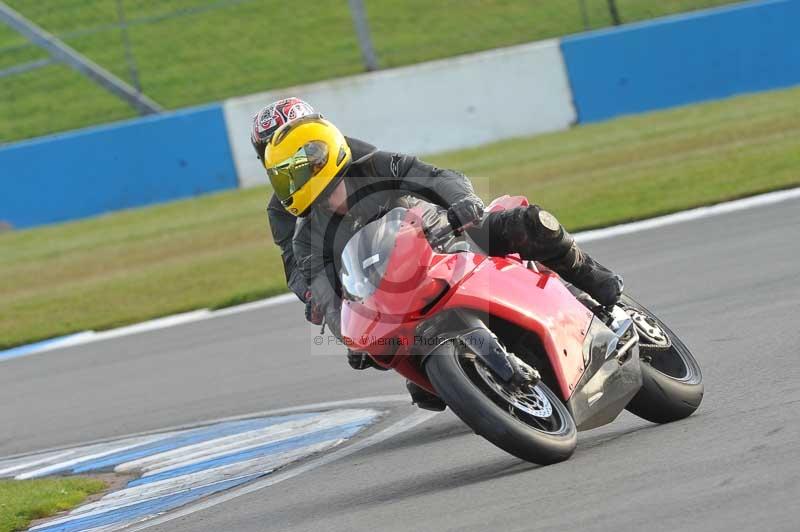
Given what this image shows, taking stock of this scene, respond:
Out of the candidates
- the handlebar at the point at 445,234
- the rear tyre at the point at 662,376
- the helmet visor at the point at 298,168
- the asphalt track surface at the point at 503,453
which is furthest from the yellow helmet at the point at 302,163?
the rear tyre at the point at 662,376

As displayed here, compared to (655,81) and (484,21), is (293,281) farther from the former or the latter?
(484,21)

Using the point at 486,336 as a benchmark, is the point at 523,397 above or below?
below

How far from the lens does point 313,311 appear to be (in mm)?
5879

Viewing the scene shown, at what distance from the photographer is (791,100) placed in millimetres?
19141

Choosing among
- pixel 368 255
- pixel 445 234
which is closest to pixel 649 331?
pixel 445 234

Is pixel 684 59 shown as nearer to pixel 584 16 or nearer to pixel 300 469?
pixel 584 16

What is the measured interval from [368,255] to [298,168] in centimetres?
62

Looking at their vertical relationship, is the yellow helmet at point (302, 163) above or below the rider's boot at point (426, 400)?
above

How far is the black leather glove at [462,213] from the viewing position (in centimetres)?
531

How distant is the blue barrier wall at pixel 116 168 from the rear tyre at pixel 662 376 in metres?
14.6

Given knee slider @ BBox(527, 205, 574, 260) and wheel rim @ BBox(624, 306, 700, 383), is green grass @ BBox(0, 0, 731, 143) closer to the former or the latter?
wheel rim @ BBox(624, 306, 700, 383)

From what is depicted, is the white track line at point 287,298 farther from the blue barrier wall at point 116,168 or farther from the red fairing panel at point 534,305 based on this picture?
the blue barrier wall at point 116,168

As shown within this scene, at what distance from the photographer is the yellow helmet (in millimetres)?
5566

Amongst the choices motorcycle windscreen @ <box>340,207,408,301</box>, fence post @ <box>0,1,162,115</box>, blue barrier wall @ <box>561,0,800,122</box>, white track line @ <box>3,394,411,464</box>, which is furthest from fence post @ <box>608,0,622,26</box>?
motorcycle windscreen @ <box>340,207,408,301</box>
